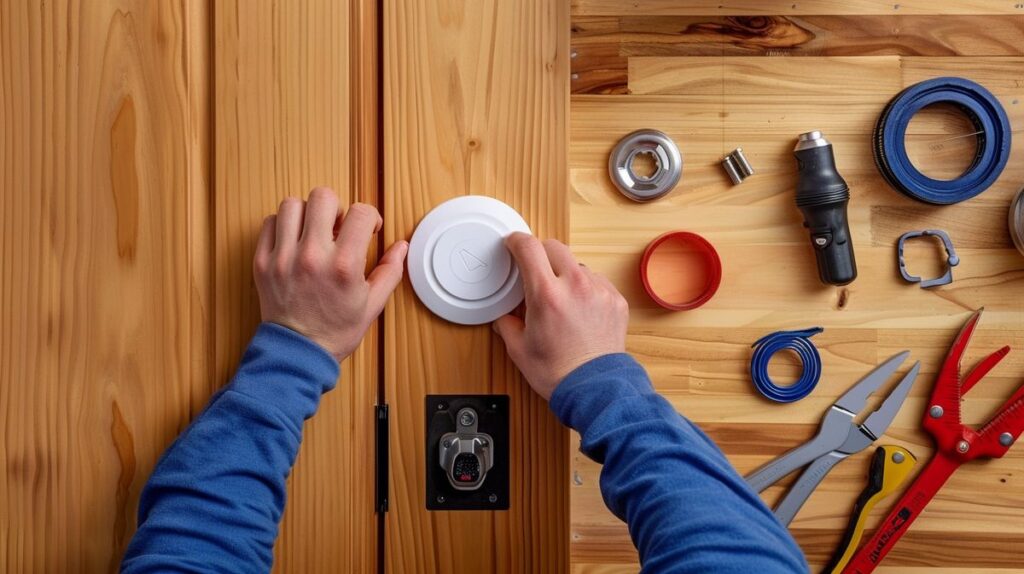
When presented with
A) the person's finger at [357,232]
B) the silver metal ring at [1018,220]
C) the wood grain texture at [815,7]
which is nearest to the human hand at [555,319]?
the person's finger at [357,232]

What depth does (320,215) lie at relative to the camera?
0.64 meters

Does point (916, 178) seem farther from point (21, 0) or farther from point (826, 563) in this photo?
point (21, 0)

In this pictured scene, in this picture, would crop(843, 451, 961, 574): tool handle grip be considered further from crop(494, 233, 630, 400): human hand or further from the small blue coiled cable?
crop(494, 233, 630, 400): human hand

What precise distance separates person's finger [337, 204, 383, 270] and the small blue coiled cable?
1.56 ft

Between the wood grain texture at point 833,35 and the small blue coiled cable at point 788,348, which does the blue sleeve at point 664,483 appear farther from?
the wood grain texture at point 833,35

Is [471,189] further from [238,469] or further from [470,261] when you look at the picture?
[238,469]

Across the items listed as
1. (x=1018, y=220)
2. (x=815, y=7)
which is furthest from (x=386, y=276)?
(x=1018, y=220)

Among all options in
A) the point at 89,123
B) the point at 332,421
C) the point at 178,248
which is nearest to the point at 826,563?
the point at 332,421

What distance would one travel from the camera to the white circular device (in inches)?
26.2

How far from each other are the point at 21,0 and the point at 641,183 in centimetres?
64

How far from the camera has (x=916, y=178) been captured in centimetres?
82

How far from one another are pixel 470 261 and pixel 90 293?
350 mm

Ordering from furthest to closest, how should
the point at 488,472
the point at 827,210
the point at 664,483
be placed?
the point at 827,210 → the point at 488,472 → the point at 664,483

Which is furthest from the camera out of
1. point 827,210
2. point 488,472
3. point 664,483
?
point 827,210
